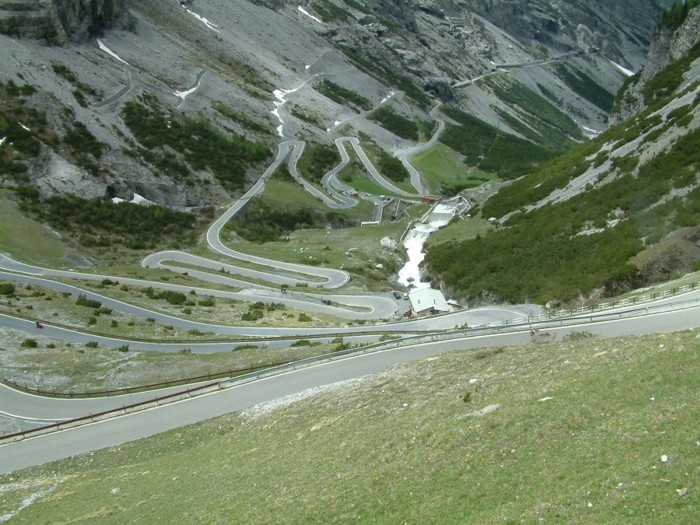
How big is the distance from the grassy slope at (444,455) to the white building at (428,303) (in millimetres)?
20826

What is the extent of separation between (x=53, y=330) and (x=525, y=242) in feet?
111

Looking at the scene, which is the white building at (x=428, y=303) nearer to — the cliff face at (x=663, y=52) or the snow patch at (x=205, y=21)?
the cliff face at (x=663, y=52)

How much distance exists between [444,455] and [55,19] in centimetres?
10190

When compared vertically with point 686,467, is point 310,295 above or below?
above

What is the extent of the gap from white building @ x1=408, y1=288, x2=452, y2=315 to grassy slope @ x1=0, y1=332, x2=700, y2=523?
820 inches

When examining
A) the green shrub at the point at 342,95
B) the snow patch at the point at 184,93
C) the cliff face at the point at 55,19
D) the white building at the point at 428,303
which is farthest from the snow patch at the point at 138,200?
the green shrub at the point at 342,95

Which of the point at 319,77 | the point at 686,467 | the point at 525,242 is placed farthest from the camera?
the point at 319,77

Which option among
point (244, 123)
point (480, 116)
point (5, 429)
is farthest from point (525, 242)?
point (480, 116)

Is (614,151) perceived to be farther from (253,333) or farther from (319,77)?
(319,77)

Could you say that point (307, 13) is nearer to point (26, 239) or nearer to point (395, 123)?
point (395, 123)

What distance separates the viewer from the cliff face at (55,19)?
89875 millimetres

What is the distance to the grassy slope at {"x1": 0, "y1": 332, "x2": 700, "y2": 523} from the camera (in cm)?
1062

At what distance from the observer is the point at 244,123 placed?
105688 millimetres

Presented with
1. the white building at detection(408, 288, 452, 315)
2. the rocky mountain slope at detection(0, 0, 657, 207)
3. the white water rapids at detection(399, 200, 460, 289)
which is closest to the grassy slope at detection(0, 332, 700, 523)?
the white building at detection(408, 288, 452, 315)
